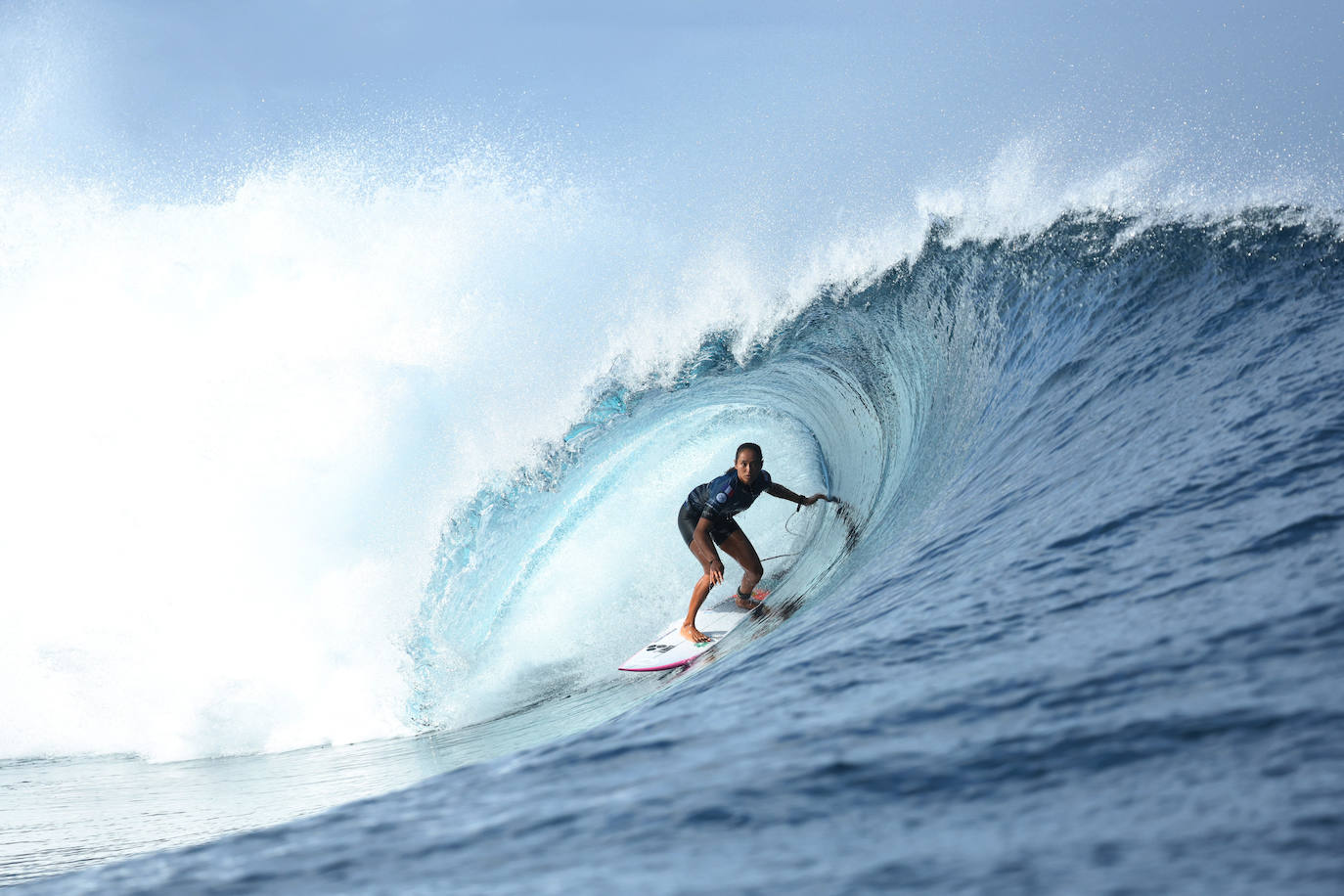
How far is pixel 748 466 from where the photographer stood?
679cm

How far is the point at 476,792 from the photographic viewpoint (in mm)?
2260

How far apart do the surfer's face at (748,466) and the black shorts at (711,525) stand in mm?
444

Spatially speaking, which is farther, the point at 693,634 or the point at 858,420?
the point at 858,420

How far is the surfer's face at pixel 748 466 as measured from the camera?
6770mm

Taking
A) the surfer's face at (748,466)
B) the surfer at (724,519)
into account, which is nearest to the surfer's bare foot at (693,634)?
the surfer at (724,519)

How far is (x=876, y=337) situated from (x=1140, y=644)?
284 inches

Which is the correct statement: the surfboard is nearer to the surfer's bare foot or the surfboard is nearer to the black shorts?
the surfer's bare foot

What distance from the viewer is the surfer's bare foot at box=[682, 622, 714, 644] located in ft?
22.4

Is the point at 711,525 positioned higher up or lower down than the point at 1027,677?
higher up

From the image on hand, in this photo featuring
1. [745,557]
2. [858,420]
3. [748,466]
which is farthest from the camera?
[858,420]

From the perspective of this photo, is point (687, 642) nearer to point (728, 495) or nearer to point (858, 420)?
point (728, 495)

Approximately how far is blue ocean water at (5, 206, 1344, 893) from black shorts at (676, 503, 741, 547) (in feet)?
2.42

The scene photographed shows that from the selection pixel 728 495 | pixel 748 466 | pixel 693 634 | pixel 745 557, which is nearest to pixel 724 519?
pixel 728 495

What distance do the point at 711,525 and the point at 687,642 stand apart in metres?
0.90
